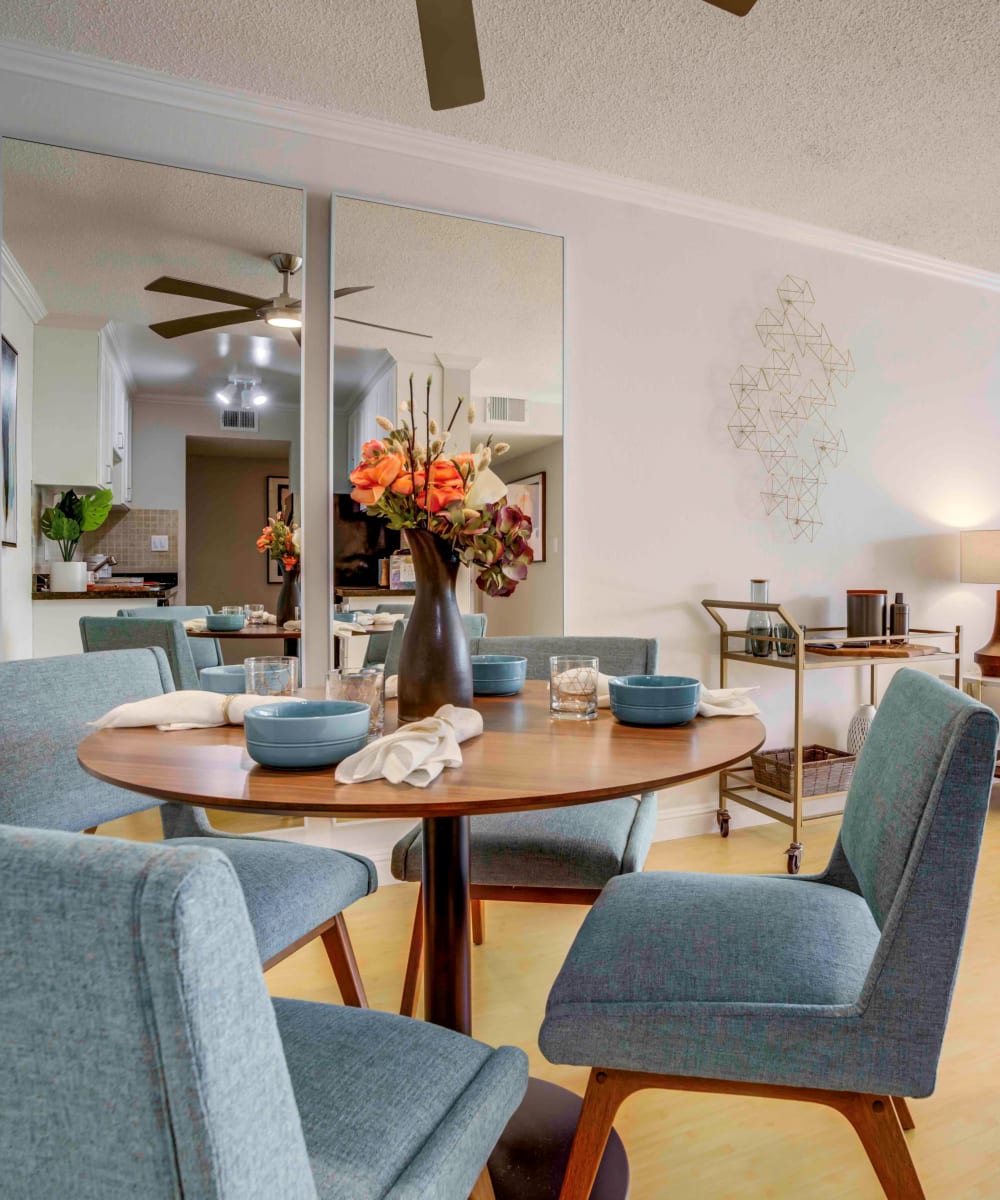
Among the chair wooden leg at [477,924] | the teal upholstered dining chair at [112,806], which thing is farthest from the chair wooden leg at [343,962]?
the chair wooden leg at [477,924]

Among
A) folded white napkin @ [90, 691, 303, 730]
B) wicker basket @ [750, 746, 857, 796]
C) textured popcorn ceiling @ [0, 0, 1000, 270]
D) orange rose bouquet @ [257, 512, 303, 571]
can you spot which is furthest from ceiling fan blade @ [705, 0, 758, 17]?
wicker basket @ [750, 746, 857, 796]

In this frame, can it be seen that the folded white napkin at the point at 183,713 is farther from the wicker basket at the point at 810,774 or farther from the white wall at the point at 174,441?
the wicker basket at the point at 810,774

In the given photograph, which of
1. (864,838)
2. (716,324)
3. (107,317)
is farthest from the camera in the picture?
(716,324)

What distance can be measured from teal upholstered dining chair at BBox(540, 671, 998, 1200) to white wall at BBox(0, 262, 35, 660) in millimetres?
1881

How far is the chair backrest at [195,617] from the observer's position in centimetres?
252

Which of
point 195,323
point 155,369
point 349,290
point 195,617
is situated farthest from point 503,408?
point 195,617

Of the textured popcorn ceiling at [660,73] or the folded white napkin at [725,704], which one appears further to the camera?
the textured popcorn ceiling at [660,73]

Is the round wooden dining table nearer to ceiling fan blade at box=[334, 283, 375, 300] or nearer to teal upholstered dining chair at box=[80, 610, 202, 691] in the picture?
teal upholstered dining chair at box=[80, 610, 202, 691]

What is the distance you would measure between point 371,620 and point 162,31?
1684 millimetres

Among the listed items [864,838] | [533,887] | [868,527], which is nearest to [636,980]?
[864,838]

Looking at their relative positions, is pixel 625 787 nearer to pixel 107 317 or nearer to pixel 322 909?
pixel 322 909

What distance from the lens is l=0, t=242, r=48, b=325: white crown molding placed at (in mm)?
2252

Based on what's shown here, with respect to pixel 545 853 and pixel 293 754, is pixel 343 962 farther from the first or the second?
pixel 293 754

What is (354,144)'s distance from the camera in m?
2.61
